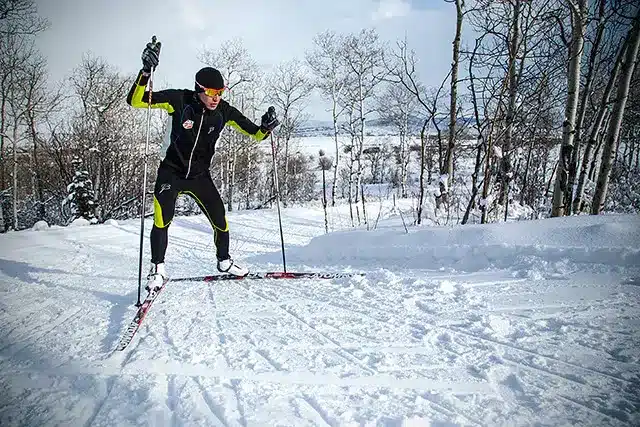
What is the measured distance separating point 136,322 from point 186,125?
6.32 ft

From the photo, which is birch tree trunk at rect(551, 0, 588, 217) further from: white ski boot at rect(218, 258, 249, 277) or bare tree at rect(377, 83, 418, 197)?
bare tree at rect(377, 83, 418, 197)

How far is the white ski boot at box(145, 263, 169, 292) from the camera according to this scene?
10.2ft

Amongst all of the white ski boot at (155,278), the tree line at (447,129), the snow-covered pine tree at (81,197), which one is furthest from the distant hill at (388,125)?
the snow-covered pine tree at (81,197)

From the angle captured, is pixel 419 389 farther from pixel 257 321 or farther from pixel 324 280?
pixel 324 280

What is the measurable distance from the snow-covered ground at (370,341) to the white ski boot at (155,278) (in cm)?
22

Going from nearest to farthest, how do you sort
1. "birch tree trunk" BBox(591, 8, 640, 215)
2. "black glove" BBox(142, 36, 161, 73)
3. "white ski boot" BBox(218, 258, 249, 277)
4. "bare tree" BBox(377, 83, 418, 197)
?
"black glove" BBox(142, 36, 161, 73) < "white ski boot" BBox(218, 258, 249, 277) < "birch tree trunk" BBox(591, 8, 640, 215) < "bare tree" BBox(377, 83, 418, 197)

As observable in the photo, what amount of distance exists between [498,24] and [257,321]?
22.8ft

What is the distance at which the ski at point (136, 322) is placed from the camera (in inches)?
88.1

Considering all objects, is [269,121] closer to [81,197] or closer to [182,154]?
[182,154]

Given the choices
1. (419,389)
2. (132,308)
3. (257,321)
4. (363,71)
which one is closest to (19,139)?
(363,71)

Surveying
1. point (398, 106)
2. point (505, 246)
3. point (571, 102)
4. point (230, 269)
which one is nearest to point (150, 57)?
point (230, 269)

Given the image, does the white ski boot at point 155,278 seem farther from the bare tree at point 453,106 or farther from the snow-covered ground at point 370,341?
the bare tree at point 453,106

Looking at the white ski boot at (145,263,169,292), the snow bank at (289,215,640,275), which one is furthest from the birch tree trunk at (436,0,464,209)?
the white ski boot at (145,263,169,292)

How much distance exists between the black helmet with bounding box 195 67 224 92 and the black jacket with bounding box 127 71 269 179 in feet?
0.54
